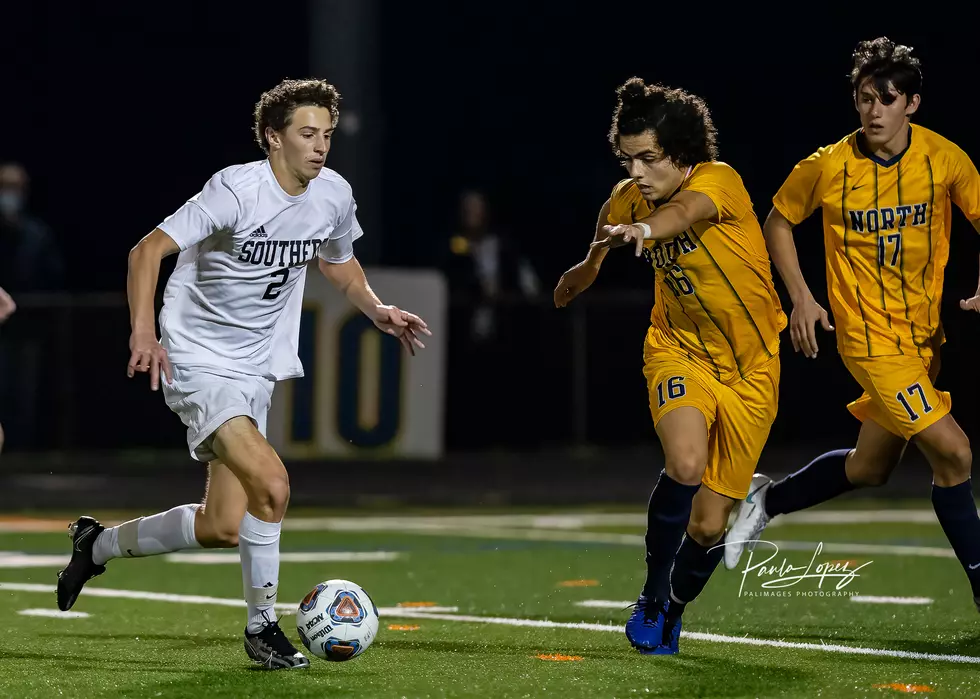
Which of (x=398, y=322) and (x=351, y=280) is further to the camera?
(x=351, y=280)

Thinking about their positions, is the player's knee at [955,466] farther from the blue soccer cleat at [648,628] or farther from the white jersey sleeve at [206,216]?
the white jersey sleeve at [206,216]

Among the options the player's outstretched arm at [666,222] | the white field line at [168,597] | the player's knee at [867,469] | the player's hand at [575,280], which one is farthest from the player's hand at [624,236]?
the white field line at [168,597]

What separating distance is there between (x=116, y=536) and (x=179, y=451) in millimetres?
10015

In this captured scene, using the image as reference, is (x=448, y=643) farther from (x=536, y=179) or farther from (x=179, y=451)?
(x=536, y=179)

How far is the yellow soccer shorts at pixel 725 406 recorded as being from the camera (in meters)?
7.50

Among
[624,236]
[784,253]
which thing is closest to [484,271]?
[784,253]

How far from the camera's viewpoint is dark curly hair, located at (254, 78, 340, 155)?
7309 millimetres

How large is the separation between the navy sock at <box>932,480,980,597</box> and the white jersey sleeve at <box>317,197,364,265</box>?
8.33 ft

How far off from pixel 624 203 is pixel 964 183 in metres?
1.35

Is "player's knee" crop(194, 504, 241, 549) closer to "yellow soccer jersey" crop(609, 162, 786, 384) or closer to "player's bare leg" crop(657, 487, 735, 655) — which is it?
"player's bare leg" crop(657, 487, 735, 655)

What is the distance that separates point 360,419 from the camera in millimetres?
16734

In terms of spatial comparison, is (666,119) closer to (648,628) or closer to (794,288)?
(794,288)

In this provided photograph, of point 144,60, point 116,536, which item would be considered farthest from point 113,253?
point 116,536

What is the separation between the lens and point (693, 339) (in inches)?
300
